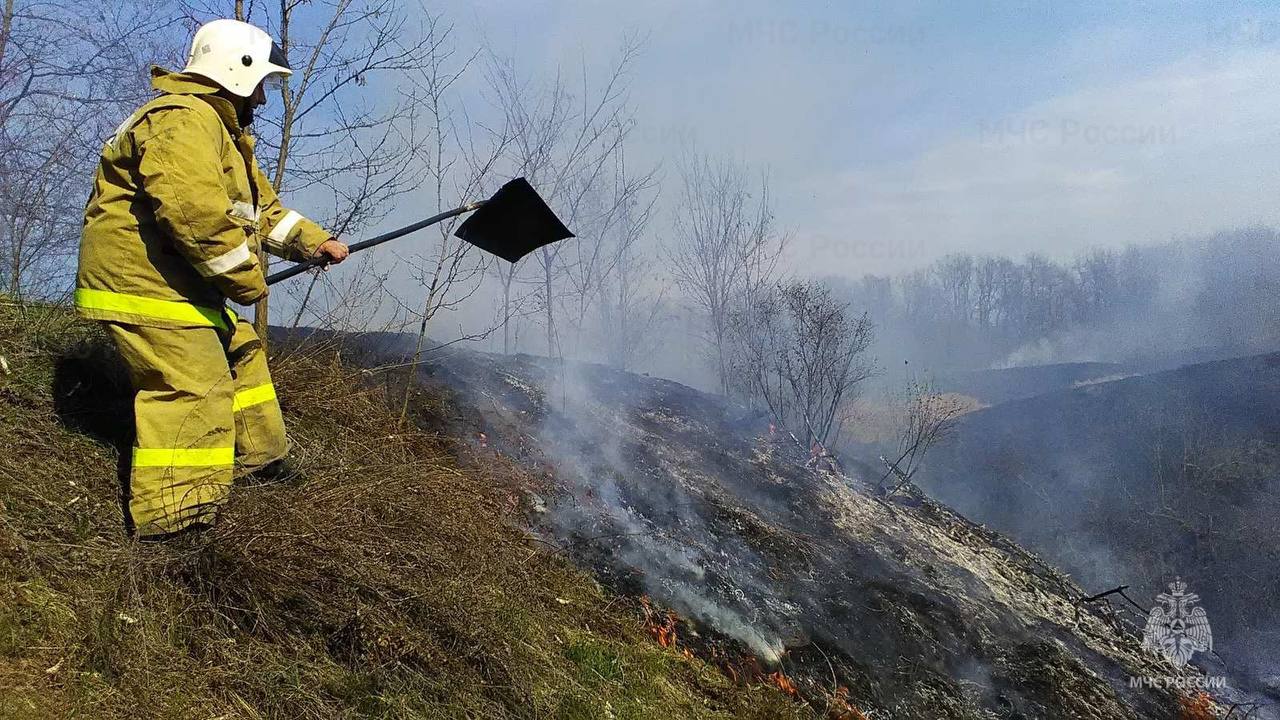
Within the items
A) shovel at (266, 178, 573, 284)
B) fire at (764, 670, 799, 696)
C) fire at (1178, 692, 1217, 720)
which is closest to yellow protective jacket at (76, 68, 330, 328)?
shovel at (266, 178, 573, 284)

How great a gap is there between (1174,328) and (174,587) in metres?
44.1

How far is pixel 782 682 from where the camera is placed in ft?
13.6

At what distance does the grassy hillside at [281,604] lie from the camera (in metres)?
2.21

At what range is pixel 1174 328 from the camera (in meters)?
35.4

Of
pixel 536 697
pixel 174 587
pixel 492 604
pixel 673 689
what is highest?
pixel 174 587

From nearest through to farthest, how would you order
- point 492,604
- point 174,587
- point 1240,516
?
point 174,587, point 492,604, point 1240,516

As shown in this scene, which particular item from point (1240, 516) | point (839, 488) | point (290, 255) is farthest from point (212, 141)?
point (1240, 516)

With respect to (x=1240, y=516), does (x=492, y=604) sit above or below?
above

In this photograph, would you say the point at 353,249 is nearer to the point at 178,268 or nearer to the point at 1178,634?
the point at 178,268

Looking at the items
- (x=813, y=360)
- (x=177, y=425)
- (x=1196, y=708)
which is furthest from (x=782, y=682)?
(x=813, y=360)

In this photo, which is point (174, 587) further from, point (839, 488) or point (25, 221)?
point (839, 488)

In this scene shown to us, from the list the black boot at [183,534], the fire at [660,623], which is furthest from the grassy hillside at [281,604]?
the fire at [660,623]

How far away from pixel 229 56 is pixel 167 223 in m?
0.80

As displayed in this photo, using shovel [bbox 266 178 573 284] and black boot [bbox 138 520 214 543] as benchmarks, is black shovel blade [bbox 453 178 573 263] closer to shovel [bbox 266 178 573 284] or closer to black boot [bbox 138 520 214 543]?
shovel [bbox 266 178 573 284]
